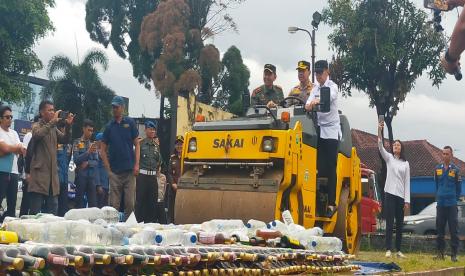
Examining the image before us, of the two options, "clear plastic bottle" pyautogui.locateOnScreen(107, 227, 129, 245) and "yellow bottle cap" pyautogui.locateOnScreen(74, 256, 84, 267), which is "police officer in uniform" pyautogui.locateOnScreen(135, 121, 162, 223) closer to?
"clear plastic bottle" pyautogui.locateOnScreen(107, 227, 129, 245)

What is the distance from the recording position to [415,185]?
2074 inches

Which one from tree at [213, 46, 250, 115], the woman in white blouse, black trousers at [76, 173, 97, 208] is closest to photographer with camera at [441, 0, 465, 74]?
the woman in white blouse

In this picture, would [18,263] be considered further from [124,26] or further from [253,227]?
[124,26]

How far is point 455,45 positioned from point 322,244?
12.7 feet

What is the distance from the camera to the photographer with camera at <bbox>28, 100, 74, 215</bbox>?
29.6 ft

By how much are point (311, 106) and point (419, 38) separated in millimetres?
29789

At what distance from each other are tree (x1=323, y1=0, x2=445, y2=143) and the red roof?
1506cm

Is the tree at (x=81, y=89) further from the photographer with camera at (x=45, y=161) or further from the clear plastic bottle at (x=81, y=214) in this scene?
the clear plastic bottle at (x=81, y=214)

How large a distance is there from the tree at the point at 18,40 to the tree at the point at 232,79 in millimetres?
9804

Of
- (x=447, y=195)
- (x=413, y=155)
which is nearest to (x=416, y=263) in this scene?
(x=447, y=195)

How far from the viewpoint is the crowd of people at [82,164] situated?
9.14 metres

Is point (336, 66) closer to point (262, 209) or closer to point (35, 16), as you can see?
point (35, 16)

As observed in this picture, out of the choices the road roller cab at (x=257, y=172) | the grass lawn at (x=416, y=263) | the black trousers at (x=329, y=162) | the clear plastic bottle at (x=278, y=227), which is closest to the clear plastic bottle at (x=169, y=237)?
the clear plastic bottle at (x=278, y=227)

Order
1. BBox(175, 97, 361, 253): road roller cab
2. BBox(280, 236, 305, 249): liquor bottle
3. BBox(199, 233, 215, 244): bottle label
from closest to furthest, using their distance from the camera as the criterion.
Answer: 1. BBox(199, 233, 215, 244): bottle label
2. BBox(280, 236, 305, 249): liquor bottle
3. BBox(175, 97, 361, 253): road roller cab
